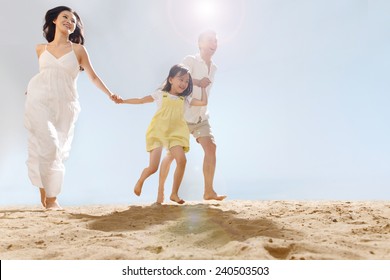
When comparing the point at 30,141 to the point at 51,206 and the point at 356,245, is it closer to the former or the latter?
the point at 51,206

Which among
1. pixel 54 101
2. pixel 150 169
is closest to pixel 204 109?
pixel 150 169

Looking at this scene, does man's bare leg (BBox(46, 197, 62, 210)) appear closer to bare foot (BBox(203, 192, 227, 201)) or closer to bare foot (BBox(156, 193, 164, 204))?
bare foot (BBox(156, 193, 164, 204))

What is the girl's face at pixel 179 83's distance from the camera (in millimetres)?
6141

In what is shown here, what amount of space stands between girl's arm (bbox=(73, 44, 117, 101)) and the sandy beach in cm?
171

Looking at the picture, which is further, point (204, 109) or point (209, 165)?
point (204, 109)

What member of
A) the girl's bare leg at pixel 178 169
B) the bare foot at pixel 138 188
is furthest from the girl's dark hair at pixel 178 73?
the bare foot at pixel 138 188

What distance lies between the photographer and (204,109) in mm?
6828

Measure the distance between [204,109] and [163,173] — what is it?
122cm

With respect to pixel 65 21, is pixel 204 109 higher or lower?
lower

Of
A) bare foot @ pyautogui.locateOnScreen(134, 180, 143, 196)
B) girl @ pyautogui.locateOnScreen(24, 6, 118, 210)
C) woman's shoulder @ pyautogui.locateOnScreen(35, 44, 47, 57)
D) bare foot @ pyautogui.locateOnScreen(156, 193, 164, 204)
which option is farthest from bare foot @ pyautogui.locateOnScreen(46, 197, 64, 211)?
woman's shoulder @ pyautogui.locateOnScreen(35, 44, 47, 57)

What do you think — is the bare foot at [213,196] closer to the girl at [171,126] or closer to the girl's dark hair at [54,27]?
the girl at [171,126]

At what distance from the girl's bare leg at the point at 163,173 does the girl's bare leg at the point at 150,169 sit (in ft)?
0.98

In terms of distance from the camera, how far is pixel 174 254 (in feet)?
10.3

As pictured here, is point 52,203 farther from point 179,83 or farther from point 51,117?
point 179,83
